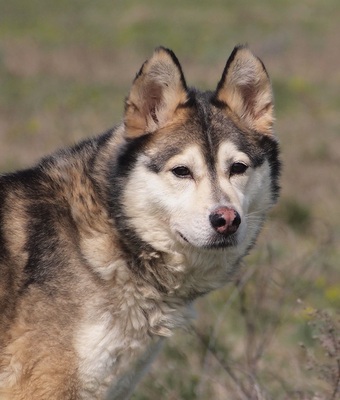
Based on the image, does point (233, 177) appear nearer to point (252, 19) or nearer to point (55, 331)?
point (55, 331)

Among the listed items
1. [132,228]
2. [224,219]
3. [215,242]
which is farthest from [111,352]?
[224,219]

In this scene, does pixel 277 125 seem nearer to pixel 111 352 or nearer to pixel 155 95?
pixel 155 95

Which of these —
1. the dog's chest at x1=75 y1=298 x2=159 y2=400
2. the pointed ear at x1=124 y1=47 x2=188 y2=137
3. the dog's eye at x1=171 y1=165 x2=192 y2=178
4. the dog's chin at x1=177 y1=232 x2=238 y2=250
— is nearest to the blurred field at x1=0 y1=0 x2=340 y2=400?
the dog's chin at x1=177 y1=232 x2=238 y2=250

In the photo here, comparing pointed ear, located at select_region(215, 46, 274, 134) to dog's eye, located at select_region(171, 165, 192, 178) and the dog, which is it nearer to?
the dog

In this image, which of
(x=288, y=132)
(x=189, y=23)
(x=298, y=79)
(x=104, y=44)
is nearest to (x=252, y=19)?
(x=189, y=23)

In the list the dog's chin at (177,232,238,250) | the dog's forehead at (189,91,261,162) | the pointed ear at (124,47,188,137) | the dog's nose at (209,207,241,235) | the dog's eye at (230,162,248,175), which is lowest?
the dog's chin at (177,232,238,250)

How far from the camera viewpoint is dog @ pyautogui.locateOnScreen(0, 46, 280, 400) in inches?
155

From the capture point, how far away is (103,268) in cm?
413

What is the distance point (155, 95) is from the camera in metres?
4.30

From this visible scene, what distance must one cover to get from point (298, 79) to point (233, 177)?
14977mm

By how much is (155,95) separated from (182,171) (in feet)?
1.43

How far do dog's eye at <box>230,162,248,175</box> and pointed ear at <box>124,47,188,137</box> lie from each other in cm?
39

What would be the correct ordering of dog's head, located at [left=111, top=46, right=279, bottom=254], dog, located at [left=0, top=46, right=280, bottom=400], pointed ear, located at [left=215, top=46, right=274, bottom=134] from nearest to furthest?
dog, located at [left=0, top=46, right=280, bottom=400] < dog's head, located at [left=111, top=46, right=279, bottom=254] < pointed ear, located at [left=215, top=46, right=274, bottom=134]

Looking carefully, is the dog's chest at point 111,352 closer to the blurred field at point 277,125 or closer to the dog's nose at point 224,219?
the dog's nose at point 224,219
